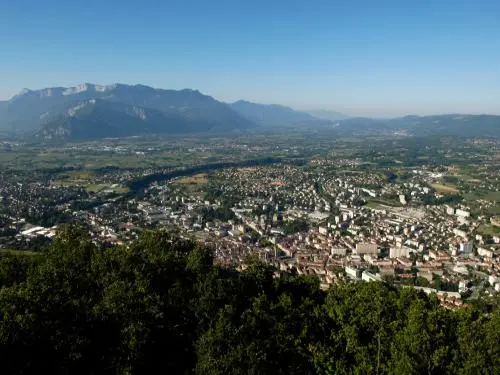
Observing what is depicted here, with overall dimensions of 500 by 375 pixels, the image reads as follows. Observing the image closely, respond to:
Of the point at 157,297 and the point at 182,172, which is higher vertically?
the point at 157,297

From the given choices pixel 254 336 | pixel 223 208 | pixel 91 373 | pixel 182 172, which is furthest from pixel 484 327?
pixel 182 172

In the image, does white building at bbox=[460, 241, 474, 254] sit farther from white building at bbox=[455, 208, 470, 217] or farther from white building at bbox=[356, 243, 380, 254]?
white building at bbox=[455, 208, 470, 217]

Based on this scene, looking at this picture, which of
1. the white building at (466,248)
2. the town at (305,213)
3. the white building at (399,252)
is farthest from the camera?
the white building at (466,248)

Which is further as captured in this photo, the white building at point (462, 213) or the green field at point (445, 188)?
the green field at point (445, 188)

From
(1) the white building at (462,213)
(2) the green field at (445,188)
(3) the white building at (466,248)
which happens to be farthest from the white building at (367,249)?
(2) the green field at (445,188)

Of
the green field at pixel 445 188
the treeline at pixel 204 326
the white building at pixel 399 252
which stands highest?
the treeline at pixel 204 326

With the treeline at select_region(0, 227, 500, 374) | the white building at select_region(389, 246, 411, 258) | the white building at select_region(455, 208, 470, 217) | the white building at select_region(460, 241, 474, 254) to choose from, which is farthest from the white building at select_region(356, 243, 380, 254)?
the treeline at select_region(0, 227, 500, 374)

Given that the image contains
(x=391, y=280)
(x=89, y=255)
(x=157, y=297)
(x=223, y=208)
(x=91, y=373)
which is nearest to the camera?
(x=91, y=373)

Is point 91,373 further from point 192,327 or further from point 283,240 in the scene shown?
point 283,240

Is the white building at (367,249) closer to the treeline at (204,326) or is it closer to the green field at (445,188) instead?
the treeline at (204,326)
